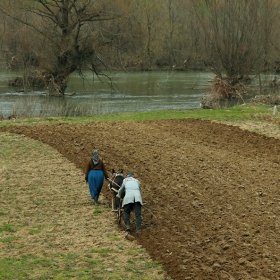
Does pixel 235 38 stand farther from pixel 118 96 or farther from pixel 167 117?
pixel 167 117

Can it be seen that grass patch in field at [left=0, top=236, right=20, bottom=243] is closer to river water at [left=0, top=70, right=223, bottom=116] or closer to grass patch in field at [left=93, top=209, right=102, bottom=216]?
grass patch in field at [left=93, top=209, right=102, bottom=216]

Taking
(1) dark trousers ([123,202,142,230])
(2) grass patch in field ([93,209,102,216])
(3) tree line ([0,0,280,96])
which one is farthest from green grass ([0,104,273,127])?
(3) tree line ([0,0,280,96])

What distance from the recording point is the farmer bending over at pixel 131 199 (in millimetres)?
11170

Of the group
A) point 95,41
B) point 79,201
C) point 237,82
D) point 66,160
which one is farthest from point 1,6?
point 79,201

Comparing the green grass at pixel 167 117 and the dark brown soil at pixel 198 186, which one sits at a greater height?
the green grass at pixel 167 117

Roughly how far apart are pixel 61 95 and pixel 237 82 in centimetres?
1377

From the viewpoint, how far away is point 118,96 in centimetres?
4478

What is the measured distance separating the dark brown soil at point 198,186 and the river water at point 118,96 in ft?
30.1

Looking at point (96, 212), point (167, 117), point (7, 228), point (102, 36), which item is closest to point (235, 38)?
point (102, 36)

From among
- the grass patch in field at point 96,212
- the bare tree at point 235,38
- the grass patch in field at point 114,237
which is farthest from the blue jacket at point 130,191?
the bare tree at point 235,38

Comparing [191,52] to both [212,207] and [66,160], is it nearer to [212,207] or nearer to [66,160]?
[66,160]

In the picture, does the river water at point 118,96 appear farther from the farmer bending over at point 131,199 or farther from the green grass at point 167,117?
the farmer bending over at point 131,199

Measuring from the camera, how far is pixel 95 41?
4419 cm

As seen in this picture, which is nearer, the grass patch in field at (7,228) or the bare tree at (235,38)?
the grass patch in field at (7,228)
